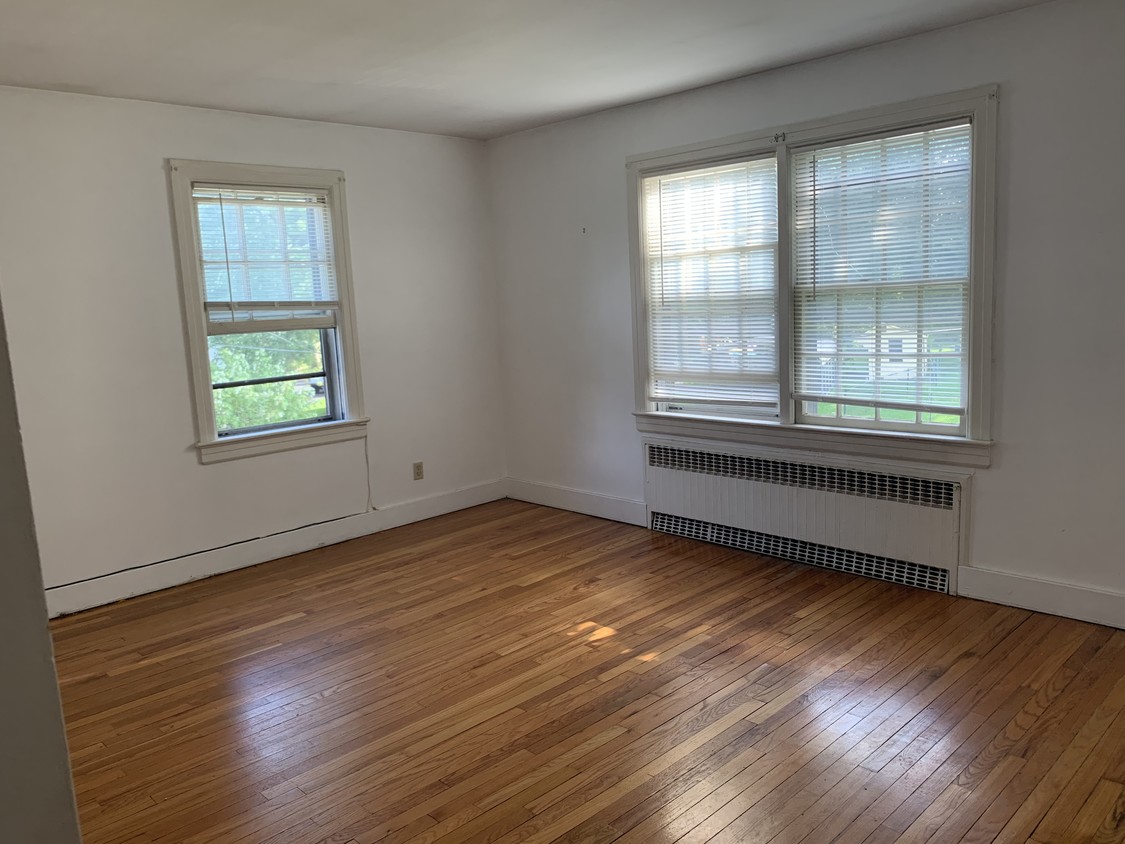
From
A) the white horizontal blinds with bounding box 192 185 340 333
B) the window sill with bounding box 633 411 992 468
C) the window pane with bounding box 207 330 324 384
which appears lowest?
the window sill with bounding box 633 411 992 468

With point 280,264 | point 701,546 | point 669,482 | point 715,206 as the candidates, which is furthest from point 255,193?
point 701,546

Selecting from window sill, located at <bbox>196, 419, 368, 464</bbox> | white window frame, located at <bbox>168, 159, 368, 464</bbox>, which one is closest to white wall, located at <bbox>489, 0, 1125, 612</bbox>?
white window frame, located at <bbox>168, 159, 368, 464</bbox>

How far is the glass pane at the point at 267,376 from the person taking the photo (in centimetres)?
478

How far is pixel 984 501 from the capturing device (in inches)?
149

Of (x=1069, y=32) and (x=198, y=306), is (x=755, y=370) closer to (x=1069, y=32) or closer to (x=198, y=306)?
(x=1069, y=32)

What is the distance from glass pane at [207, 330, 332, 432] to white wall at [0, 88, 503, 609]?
0.23 meters

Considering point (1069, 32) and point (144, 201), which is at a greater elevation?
point (1069, 32)

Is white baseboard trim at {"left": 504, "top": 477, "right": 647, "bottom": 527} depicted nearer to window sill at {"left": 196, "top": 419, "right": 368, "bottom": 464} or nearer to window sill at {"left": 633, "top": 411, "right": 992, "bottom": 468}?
window sill at {"left": 633, "top": 411, "right": 992, "bottom": 468}

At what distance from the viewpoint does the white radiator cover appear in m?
3.93

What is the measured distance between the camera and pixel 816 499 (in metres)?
4.39

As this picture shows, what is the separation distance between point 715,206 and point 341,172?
2.32 m

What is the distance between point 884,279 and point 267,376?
3.50 meters

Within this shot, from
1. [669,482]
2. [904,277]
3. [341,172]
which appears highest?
[341,172]

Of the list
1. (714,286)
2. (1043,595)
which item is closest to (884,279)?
(714,286)
